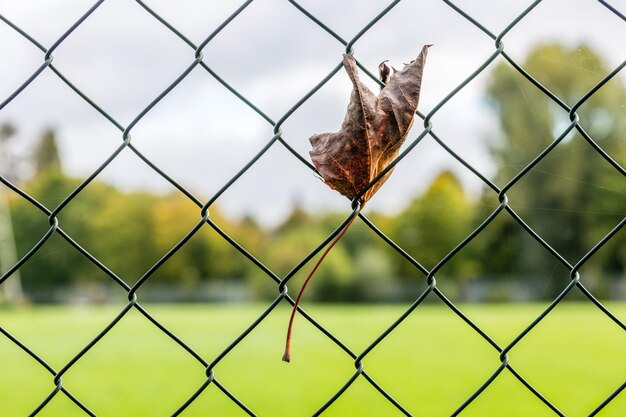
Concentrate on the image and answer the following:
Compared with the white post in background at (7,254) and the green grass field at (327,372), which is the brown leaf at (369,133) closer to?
the green grass field at (327,372)

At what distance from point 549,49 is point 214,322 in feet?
29.1

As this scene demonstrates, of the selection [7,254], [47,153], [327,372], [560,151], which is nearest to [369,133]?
[560,151]

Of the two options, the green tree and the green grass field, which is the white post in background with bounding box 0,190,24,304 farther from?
the green grass field

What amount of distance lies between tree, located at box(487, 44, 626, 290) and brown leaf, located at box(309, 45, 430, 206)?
0.20 metres

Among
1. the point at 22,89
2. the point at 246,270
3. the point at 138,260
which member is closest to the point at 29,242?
the point at 138,260

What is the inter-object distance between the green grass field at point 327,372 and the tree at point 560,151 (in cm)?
140

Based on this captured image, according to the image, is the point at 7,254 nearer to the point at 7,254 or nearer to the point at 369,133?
the point at 7,254

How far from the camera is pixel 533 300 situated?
24.2m

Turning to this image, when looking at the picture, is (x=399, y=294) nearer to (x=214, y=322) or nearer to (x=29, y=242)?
(x=214, y=322)

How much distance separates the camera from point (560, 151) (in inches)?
35.0

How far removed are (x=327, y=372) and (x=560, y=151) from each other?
7.63 metres

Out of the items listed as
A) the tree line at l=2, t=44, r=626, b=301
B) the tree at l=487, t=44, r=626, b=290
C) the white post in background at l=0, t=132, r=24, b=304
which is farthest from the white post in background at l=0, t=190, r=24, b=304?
the tree at l=487, t=44, r=626, b=290

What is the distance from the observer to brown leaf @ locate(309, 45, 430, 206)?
542mm

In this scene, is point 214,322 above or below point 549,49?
below
